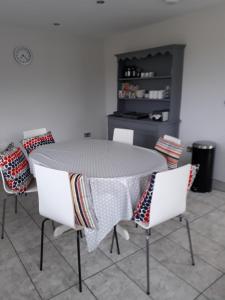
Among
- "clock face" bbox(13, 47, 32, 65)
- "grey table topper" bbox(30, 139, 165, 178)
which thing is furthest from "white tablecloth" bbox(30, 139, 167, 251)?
"clock face" bbox(13, 47, 32, 65)

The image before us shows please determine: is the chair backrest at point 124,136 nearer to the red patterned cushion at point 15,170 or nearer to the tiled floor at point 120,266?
the tiled floor at point 120,266

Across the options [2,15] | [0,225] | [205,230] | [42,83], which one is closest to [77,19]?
[2,15]

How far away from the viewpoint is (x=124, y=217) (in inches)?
69.4

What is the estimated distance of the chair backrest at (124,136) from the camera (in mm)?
3029

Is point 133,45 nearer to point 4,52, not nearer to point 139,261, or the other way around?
point 4,52

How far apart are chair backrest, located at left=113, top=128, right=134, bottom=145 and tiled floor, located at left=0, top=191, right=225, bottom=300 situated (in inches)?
41.8

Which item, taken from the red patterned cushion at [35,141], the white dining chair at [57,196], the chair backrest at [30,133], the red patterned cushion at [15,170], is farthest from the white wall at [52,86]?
the white dining chair at [57,196]

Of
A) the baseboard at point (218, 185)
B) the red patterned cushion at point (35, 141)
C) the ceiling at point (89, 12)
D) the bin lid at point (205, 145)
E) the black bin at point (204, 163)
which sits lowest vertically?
the baseboard at point (218, 185)

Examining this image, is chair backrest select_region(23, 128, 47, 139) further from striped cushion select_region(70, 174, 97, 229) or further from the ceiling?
striped cushion select_region(70, 174, 97, 229)

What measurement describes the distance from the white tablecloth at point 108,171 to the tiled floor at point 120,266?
307 millimetres

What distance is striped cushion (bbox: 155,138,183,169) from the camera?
98.4 inches

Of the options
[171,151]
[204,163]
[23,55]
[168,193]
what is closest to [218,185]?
[204,163]

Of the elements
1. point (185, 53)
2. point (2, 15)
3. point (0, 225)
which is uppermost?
point (2, 15)

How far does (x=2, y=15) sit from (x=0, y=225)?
2.72 meters
